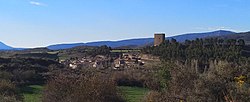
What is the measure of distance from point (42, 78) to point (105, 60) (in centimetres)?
2806

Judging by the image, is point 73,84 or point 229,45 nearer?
point 73,84

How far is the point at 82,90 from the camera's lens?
23891 mm

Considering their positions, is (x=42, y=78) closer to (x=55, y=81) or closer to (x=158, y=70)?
(x=158, y=70)

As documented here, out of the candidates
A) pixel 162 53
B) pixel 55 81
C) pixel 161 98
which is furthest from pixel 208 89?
pixel 162 53

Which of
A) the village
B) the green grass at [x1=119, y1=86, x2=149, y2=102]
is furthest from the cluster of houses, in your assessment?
the green grass at [x1=119, y1=86, x2=149, y2=102]

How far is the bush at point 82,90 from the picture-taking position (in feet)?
78.0

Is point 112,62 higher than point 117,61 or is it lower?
lower

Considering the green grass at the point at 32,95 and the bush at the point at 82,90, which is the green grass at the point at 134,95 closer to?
the bush at the point at 82,90

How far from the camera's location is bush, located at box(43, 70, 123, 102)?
2378 centimetres

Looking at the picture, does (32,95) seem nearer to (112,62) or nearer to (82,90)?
(82,90)

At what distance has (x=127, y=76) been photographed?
229 feet

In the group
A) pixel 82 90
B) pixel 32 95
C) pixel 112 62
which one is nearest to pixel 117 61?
pixel 112 62

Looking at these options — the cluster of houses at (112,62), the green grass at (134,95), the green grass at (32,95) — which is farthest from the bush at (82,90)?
the cluster of houses at (112,62)

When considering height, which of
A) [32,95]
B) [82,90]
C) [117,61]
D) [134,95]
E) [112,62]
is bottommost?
[134,95]
